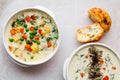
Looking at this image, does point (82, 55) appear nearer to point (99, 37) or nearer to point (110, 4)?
point (99, 37)

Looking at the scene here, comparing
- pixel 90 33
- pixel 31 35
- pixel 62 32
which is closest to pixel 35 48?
pixel 31 35

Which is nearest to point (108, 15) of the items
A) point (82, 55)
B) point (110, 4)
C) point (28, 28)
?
point (110, 4)

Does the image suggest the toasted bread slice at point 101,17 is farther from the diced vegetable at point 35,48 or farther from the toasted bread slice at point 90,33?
the diced vegetable at point 35,48

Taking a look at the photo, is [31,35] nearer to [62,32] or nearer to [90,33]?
[62,32]

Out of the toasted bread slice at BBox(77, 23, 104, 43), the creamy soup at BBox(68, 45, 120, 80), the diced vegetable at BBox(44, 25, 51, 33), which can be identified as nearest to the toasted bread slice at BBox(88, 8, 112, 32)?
the toasted bread slice at BBox(77, 23, 104, 43)

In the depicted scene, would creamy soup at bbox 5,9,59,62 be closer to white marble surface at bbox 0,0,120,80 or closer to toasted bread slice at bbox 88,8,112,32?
white marble surface at bbox 0,0,120,80

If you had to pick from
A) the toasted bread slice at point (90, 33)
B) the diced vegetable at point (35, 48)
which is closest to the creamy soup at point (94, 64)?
the toasted bread slice at point (90, 33)
